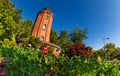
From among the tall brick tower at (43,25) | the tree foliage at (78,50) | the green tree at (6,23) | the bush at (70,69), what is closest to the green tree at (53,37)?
the tall brick tower at (43,25)

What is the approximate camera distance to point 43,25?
6066cm

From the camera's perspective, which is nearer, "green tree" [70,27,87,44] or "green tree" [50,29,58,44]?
"green tree" [50,29,58,44]

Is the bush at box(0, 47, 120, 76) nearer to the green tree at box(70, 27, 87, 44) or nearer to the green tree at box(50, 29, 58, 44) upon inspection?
the green tree at box(50, 29, 58, 44)

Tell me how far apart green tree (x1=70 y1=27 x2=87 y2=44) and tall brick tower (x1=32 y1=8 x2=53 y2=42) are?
2419 centimetres

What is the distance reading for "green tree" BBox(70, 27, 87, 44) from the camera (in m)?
84.9

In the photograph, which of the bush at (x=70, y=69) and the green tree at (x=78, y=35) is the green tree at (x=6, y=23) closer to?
the bush at (x=70, y=69)

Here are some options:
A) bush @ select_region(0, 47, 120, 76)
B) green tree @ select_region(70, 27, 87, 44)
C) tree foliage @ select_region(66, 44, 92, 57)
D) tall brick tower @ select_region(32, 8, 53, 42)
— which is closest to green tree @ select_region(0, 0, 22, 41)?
tree foliage @ select_region(66, 44, 92, 57)

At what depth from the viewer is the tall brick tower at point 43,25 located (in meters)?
58.9

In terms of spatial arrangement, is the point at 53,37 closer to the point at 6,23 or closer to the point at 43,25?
the point at 43,25

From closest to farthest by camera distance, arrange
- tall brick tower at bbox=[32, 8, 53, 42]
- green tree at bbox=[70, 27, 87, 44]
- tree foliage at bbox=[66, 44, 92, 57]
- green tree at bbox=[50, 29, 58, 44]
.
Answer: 1. tree foliage at bbox=[66, 44, 92, 57]
2. tall brick tower at bbox=[32, 8, 53, 42]
3. green tree at bbox=[50, 29, 58, 44]
4. green tree at bbox=[70, 27, 87, 44]

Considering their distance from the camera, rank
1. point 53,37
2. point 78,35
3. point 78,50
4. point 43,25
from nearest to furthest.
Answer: point 78,50 < point 43,25 < point 53,37 < point 78,35

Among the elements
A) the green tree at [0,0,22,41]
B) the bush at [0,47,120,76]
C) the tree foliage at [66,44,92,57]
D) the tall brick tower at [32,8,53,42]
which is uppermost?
the tall brick tower at [32,8,53,42]

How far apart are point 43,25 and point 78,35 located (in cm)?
2674

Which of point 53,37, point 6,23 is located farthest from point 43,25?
point 6,23
